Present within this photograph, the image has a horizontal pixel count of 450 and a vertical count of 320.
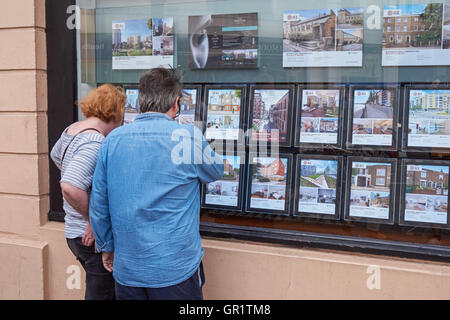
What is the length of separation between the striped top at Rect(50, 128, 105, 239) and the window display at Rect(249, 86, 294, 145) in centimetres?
135

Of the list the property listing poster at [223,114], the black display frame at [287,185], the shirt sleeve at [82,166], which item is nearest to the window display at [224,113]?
the property listing poster at [223,114]

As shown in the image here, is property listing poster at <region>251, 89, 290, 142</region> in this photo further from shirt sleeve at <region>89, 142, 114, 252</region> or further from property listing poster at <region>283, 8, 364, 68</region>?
shirt sleeve at <region>89, 142, 114, 252</region>

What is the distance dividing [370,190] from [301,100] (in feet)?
2.77

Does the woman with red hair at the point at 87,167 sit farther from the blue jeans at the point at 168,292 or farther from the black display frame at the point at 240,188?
the black display frame at the point at 240,188

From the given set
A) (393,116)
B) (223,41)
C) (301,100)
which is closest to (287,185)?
(301,100)

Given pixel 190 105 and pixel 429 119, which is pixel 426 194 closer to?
pixel 429 119

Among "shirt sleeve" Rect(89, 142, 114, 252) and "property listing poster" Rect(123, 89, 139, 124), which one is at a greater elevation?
"property listing poster" Rect(123, 89, 139, 124)

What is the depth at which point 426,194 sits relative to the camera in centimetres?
300

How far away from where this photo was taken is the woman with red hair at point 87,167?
2330mm

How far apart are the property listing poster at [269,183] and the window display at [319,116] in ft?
0.79

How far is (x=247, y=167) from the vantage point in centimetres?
342

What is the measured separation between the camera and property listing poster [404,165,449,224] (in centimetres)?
296

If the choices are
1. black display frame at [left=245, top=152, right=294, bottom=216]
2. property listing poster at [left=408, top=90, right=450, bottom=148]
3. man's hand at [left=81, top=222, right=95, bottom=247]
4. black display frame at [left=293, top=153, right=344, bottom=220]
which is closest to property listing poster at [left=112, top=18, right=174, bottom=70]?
black display frame at [left=245, top=152, right=294, bottom=216]
